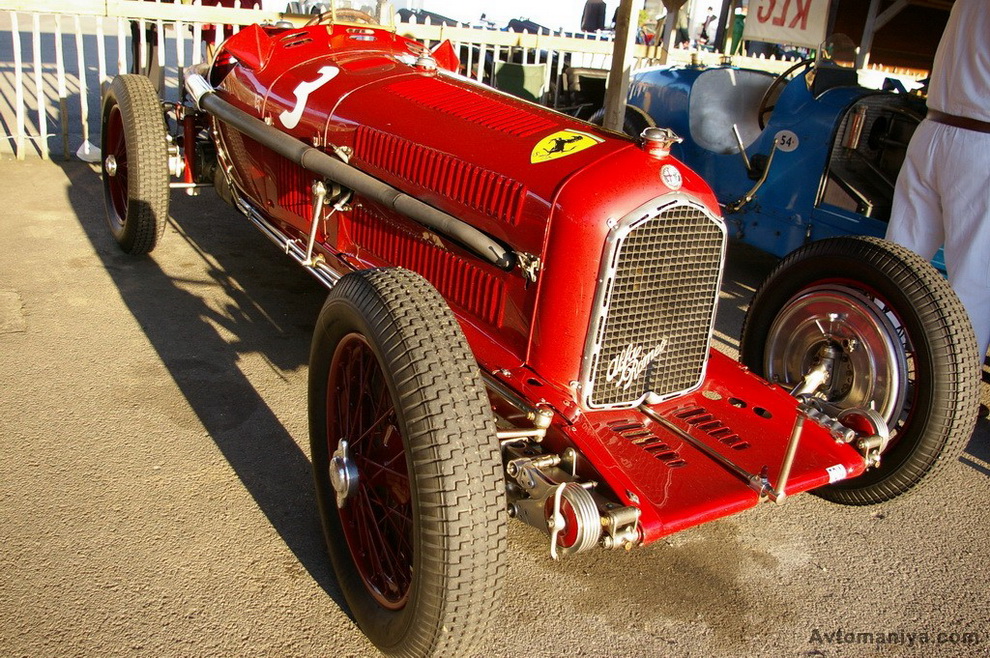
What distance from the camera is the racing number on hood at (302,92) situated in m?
3.86

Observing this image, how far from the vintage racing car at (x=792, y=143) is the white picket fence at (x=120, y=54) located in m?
2.33

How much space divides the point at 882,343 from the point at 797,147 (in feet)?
8.85

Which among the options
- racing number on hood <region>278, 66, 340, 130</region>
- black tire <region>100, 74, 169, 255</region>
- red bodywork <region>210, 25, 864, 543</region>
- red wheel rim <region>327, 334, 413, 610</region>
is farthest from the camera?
black tire <region>100, 74, 169, 255</region>

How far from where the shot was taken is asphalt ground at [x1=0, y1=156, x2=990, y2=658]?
2.39m

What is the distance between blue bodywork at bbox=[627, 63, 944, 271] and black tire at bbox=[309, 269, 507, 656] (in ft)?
12.2

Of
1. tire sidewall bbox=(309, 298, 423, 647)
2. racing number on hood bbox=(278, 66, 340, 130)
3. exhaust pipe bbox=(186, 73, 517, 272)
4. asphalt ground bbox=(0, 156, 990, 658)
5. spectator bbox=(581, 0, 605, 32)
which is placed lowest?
asphalt ground bbox=(0, 156, 990, 658)

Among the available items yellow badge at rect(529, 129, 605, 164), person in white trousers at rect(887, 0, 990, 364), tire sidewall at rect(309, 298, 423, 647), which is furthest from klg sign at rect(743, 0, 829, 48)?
tire sidewall at rect(309, 298, 423, 647)

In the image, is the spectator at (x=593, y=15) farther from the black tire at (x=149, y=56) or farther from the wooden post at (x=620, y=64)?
the wooden post at (x=620, y=64)

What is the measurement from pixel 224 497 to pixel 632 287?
1.62m

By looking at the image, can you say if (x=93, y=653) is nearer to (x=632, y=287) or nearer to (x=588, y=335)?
(x=588, y=335)

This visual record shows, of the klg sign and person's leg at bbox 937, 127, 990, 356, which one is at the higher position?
the klg sign

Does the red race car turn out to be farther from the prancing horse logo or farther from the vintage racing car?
the vintage racing car

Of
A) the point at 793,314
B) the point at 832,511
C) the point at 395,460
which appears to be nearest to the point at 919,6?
the point at 793,314

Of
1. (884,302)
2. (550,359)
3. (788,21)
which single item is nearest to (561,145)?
(550,359)
